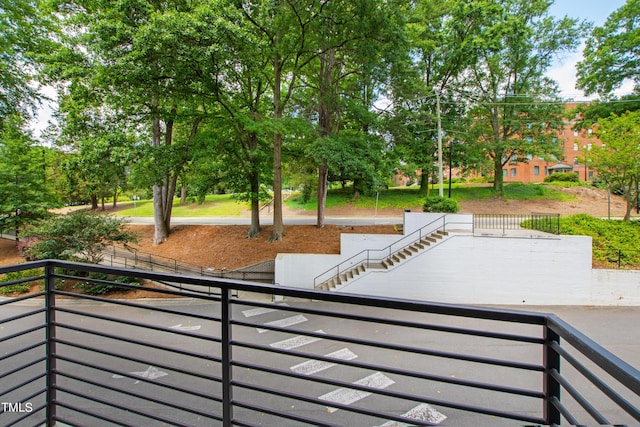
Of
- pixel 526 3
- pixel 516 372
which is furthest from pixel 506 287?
pixel 526 3

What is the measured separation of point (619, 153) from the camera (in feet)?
37.1

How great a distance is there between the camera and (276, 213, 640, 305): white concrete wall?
345 inches

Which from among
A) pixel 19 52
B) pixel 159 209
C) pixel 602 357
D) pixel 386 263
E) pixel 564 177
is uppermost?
pixel 19 52

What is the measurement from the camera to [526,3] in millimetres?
19094

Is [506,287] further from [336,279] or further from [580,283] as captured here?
[336,279]

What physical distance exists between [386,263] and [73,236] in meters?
10.2

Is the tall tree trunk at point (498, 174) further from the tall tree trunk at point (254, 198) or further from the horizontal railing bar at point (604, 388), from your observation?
the horizontal railing bar at point (604, 388)

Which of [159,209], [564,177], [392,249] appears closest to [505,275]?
[392,249]

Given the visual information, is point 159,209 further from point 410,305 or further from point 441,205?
point 410,305

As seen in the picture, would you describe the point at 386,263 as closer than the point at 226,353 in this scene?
No

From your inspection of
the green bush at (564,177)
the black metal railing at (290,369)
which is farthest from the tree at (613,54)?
the black metal railing at (290,369)

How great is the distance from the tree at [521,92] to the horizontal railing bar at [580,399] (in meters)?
21.1

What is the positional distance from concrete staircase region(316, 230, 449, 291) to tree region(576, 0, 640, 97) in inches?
584

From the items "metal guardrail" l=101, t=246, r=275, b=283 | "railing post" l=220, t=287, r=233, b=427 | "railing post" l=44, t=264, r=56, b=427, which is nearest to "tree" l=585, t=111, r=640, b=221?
"metal guardrail" l=101, t=246, r=275, b=283
